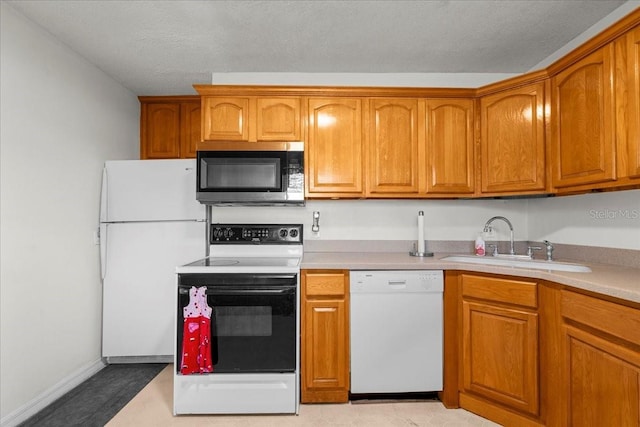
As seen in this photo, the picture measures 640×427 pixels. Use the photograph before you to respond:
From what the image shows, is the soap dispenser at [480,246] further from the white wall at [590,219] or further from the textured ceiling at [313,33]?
the textured ceiling at [313,33]

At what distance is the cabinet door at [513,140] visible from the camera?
2.21m

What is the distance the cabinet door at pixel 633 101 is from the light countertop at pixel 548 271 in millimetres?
500

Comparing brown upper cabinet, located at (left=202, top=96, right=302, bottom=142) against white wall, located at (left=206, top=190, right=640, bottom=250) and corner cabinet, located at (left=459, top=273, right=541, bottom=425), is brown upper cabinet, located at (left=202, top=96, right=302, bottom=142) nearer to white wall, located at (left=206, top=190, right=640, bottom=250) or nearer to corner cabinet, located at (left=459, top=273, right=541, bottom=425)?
white wall, located at (left=206, top=190, right=640, bottom=250)

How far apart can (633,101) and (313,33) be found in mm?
1748

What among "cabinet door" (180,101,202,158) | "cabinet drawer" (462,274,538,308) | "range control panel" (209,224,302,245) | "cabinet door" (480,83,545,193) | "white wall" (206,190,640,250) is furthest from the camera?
"cabinet door" (180,101,202,158)

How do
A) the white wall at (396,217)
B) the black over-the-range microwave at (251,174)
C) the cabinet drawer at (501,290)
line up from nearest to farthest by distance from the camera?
the cabinet drawer at (501,290) < the black over-the-range microwave at (251,174) < the white wall at (396,217)

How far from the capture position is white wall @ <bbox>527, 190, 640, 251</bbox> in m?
1.89

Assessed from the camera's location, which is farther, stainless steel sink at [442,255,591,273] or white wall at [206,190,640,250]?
white wall at [206,190,640,250]

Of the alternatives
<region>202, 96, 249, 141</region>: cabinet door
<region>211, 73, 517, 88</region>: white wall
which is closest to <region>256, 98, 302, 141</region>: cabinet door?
<region>202, 96, 249, 141</region>: cabinet door

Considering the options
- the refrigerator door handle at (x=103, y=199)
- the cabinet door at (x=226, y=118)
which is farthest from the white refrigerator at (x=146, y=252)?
the cabinet door at (x=226, y=118)

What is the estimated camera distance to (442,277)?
212 centimetres

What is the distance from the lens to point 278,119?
2514 millimetres

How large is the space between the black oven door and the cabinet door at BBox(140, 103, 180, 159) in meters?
1.76

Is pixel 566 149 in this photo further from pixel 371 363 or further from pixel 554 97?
pixel 371 363
